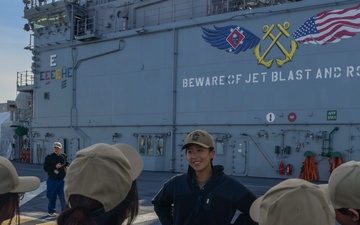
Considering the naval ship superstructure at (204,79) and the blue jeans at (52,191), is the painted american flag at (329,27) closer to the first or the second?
the naval ship superstructure at (204,79)

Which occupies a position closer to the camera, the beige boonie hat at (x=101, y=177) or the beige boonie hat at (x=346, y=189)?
the beige boonie hat at (x=101, y=177)

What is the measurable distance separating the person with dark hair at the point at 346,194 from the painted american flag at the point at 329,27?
14.3 metres

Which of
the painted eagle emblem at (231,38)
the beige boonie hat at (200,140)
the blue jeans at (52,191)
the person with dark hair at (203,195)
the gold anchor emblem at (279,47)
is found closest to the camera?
the person with dark hair at (203,195)

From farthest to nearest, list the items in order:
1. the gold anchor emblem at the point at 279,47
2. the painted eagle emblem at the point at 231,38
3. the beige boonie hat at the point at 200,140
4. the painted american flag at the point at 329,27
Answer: the painted eagle emblem at the point at 231,38, the gold anchor emblem at the point at 279,47, the painted american flag at the point at 329,27, the beige boonie hat at the point at 200,140

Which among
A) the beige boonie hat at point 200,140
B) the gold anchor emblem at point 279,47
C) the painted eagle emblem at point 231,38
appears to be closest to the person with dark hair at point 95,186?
the beige boonie hat at point 200,140

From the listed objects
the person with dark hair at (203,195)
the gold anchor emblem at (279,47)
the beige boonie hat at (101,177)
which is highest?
the gold anchor emblem at (279,47)

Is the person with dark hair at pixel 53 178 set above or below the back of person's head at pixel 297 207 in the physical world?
below

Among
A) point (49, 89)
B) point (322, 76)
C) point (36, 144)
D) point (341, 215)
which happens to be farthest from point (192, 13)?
point (341, 215)

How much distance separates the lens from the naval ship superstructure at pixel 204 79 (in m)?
15.4

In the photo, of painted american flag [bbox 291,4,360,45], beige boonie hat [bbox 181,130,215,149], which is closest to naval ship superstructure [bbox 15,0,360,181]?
painted american flag [bbox 291,4,360,45]

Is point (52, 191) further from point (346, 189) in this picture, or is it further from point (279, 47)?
point (279, 47)

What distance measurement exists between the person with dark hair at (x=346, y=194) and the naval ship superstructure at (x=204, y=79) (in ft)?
43.0

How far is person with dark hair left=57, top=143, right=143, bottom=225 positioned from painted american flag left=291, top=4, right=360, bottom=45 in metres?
15.1

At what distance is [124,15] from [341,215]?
21.1 m
